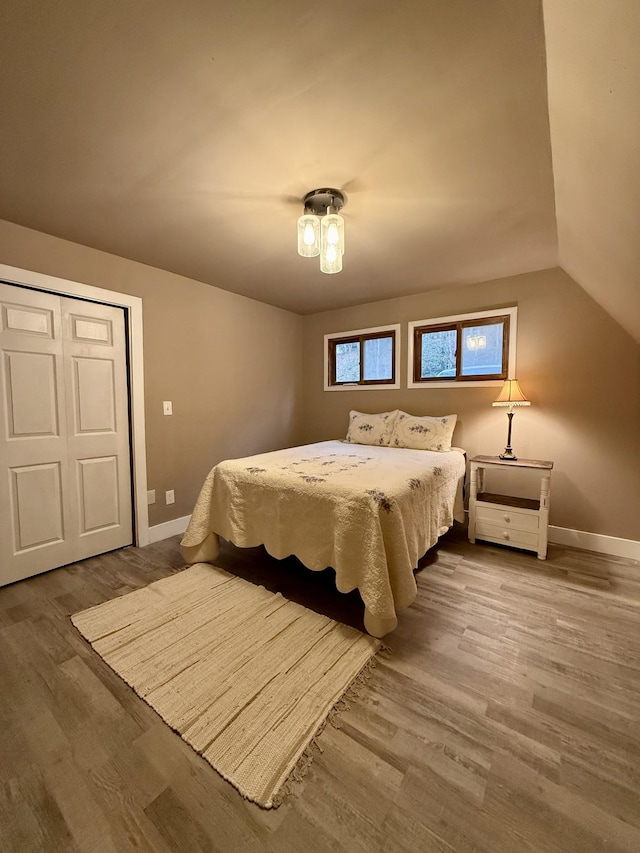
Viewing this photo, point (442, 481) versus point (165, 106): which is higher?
point (165, 106)

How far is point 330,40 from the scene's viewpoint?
3.29 ft

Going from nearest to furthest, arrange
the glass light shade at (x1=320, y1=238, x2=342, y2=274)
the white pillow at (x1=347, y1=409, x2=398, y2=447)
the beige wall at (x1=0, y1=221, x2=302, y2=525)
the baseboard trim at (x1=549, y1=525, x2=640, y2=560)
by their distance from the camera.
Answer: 1. the glass light shade at (x1=320, y1=238, x2=342, y2=274)
2. the beige wall at (x1=0, y1=221, x2=302, y2=525)
3. the baseboard trim at (x1=549, y1=525, x2=640, y2=560)
4. the white pillow at (x1=347, y1=409, x2=398, y2=447)

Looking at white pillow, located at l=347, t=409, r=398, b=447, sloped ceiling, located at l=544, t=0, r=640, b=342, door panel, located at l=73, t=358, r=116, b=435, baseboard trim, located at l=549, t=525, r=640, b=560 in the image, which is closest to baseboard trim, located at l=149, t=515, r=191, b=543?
door panel, located at l=73, t=358, r=116, b=435

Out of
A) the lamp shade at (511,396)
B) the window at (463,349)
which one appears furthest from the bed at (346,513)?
the window at (463,349)

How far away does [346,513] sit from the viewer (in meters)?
1.74

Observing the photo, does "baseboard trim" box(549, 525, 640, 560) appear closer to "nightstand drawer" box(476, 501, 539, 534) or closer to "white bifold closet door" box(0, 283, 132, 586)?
"nightstand drawer" box(476, 501, 539, 534)

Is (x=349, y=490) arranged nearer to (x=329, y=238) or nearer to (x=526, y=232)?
(x=329, y=238)

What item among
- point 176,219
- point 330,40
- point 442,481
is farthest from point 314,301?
point 330,40

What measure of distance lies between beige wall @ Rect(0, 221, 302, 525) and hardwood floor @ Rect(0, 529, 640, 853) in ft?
4.61

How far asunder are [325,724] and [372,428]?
2519 millimetres

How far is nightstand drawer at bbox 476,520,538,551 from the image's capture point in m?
2.51

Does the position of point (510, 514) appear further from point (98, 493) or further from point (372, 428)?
point (98, 493)

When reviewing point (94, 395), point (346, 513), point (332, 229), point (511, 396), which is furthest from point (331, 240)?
point (94, 395)

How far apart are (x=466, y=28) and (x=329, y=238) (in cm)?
90
